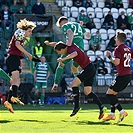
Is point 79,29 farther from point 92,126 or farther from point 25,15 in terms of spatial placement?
point 25,15

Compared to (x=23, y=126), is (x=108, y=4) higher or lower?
higher

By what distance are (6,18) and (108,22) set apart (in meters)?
5.45

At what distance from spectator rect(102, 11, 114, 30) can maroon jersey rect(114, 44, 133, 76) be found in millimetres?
16005

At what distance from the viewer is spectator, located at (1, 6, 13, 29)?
25.6 m

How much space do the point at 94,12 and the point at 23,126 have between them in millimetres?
18684

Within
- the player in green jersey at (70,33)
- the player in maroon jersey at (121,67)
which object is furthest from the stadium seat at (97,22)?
the player in maroon jersey at (121,67)

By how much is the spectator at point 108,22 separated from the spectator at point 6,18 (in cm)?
496

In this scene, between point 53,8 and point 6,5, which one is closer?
point 6,5

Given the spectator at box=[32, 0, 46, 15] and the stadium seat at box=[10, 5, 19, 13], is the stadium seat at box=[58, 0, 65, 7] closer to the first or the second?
the spectator at box=[32, 0, 46, 15]

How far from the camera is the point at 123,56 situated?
41.2ft

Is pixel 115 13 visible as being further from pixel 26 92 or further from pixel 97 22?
pixel 26 92

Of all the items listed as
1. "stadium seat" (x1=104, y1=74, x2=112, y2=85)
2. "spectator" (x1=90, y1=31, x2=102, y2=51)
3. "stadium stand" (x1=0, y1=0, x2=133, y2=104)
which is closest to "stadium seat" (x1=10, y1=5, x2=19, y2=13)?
"stadium stand" (x1=0, y1=0, x2=133, y2=104)

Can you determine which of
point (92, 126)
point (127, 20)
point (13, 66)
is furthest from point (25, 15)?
point (92, 126)

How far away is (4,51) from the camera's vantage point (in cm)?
2469
